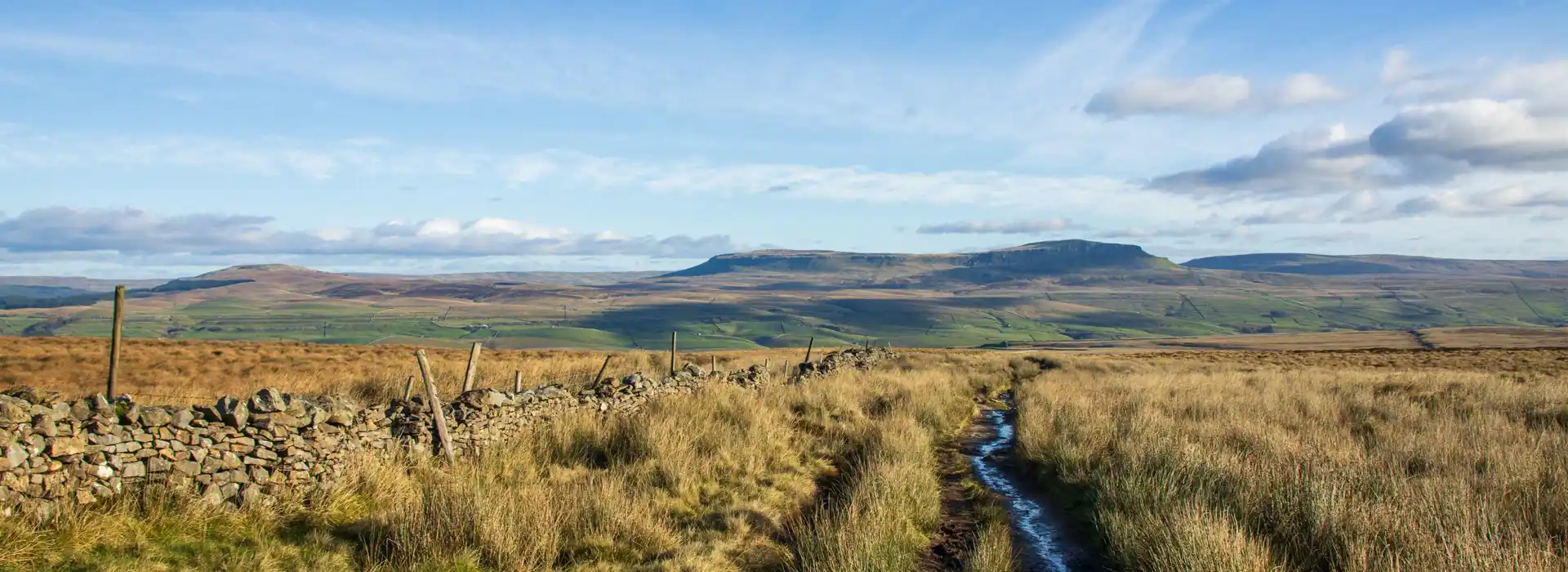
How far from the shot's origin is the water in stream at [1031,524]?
873cm

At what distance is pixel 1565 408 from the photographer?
15164 mm

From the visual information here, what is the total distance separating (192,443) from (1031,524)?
31.0ft

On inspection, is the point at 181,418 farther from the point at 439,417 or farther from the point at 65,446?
the point at 439,417

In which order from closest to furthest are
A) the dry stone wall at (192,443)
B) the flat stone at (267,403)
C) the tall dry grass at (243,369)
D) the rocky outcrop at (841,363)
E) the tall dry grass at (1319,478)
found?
the tall dry grass at (1319,478) < the dry stone wall at (192,443) < the flat stone at (267,403) < the tall dry grass at (243,369) < the rocky outcrop at (841,363)

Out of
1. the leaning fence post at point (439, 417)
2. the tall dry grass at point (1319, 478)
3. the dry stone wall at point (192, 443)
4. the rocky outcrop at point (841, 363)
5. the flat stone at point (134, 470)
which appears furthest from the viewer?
the rocky outcrop at point (841, 363)

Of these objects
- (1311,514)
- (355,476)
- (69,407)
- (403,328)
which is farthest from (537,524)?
(403,328)

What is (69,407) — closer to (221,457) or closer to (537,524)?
(221,457)

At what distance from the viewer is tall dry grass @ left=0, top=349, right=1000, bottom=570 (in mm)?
7336

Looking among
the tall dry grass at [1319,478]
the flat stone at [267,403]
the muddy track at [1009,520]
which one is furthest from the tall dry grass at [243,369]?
the tall dry grass at [1319,478]

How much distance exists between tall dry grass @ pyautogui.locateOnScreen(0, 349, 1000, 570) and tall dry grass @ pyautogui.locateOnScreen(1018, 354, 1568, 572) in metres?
2.39

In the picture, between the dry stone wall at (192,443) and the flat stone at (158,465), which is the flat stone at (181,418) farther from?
the flat stone at (158,465)

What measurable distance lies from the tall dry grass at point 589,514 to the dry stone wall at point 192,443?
357 mm

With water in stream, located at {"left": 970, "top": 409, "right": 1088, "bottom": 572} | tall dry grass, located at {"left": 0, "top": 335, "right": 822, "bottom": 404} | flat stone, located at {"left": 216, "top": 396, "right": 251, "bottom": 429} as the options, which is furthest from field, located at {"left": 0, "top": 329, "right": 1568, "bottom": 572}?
tall dry grass, located at {"left": 0, "top": 335, "right": 822, "bottom": 404}

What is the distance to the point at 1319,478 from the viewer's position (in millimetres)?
8953
